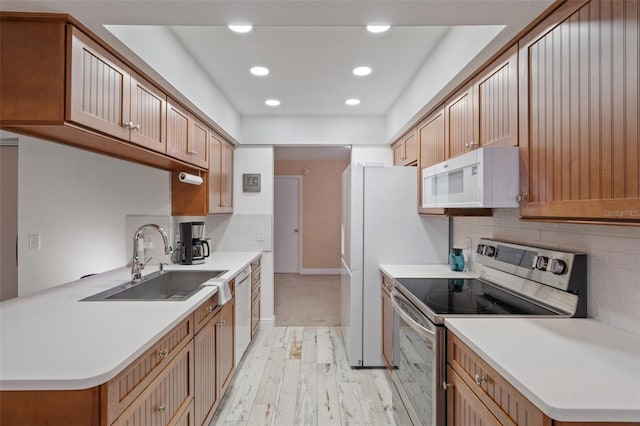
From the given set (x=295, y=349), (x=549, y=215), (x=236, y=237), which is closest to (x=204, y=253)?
(x=236, y=237)

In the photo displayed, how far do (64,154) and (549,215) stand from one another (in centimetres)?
256

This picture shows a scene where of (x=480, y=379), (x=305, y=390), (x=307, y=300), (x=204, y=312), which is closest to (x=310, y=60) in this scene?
(x=204, y=312)

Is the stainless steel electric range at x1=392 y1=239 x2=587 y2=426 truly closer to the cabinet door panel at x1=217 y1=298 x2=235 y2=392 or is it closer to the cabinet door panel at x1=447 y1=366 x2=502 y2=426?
the cabinet door panel at x1=447 y1=366 x2=502 y2=426

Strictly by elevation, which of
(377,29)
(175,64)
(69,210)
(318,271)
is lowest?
(318,271)

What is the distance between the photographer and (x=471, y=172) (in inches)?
65.0

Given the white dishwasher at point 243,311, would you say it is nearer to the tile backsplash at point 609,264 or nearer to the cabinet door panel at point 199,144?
the cabinet door panel at point 199,144

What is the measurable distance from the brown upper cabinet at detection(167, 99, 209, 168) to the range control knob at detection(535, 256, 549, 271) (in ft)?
7.43

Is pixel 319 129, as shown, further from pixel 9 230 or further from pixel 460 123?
pixel 9 230

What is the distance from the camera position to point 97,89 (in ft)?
4.77

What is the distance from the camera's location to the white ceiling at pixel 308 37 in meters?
1.24

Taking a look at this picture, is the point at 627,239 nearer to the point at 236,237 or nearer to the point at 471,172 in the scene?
the point at 471,172

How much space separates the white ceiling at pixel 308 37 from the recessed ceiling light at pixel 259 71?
2.1 inches

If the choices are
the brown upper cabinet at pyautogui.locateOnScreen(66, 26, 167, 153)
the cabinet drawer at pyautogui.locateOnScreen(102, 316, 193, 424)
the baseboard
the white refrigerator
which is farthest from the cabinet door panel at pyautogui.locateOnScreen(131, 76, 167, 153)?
the baseboard

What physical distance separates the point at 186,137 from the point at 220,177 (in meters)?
0.85
